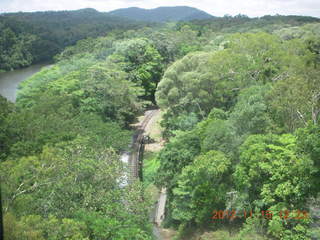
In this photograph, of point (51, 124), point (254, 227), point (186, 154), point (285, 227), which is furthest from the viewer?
point (51, 124)

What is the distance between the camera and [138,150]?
19672mm

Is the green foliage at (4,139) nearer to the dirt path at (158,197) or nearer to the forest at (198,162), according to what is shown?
the forest at (198,162)

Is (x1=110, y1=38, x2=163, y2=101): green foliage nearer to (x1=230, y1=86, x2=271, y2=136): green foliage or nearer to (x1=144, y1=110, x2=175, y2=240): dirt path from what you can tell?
(x1=144, y1=110, x2=175, y2=240): dirt path

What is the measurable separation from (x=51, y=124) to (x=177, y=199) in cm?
625

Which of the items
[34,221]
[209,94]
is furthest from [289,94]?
[34,221]

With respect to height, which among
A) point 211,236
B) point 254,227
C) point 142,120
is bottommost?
point 142,120

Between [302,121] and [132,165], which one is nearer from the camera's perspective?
[302,121]

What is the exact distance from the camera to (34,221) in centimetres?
650

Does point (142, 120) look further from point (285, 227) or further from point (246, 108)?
point (285, 227)
